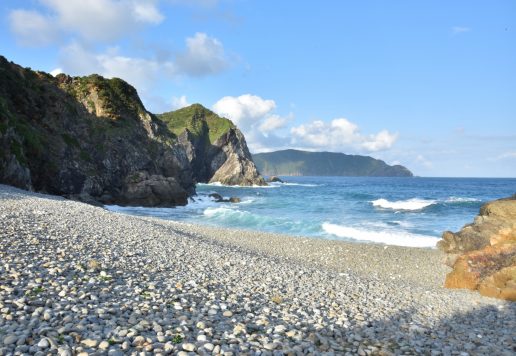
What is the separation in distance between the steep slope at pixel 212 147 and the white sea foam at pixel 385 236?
359 ft

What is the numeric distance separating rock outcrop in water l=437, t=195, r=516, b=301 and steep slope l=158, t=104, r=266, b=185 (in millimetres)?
121589

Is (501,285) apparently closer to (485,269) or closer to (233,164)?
(485,269)

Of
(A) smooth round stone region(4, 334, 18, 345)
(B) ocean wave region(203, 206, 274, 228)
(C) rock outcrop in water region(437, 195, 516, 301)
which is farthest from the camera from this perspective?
(B) ocean wave region(203, 206, 274, 228)

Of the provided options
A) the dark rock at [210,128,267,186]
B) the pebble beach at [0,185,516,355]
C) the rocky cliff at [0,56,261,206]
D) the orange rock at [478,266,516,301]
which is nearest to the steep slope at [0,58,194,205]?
the rocky cliff at [0,56,261,206]

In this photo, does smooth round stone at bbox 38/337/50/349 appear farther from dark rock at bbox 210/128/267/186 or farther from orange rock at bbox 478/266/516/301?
dark rock at bbox 210/128/267/186

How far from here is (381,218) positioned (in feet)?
161

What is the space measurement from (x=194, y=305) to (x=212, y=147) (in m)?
154

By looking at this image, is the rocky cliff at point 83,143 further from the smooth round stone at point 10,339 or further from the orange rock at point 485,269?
the orange rock at point 485,269


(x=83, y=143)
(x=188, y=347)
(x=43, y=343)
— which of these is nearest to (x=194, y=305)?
(x=188, y=347)

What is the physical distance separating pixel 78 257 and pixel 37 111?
51438 millimetres

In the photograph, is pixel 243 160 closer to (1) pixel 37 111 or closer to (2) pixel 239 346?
(1) pixel 37 111

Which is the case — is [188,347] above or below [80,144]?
below

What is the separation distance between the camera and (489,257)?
18.6 metres

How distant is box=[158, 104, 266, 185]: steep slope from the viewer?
147625mm
